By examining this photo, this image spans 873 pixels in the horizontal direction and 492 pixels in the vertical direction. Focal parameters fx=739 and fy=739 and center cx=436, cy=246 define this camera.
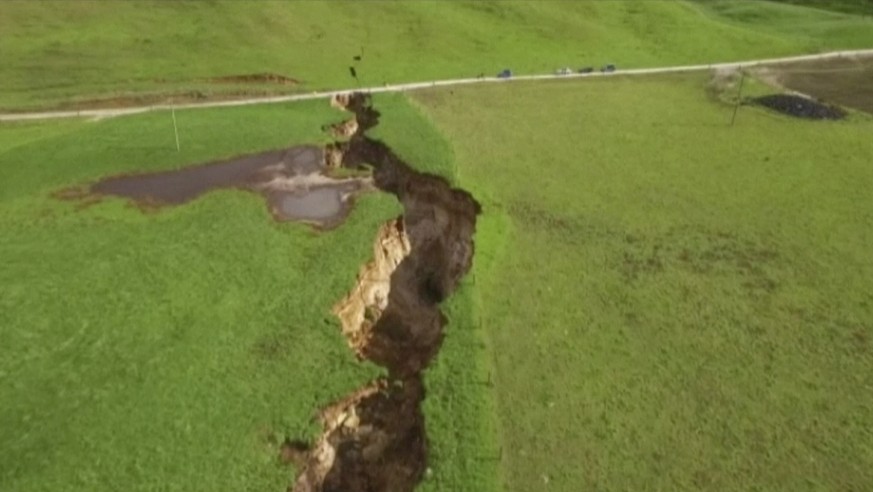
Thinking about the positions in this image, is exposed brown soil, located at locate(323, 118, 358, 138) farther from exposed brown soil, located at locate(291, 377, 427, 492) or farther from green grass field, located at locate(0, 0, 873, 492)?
exposed brown soil, located at locate(291, 377, 427, 492)

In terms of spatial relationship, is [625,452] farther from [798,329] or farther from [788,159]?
[788,159]

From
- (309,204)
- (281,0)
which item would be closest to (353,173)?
(309,204)

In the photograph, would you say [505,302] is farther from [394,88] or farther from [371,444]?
[394,88]

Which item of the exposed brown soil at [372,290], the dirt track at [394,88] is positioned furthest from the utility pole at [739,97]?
the exposed brown soil at [372,290]

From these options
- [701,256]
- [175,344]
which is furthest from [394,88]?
[175,344]

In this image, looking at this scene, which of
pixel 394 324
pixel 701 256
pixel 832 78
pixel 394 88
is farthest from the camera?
pixel 832 78

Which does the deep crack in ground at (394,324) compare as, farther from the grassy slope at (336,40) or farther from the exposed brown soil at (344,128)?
the grassy slope at (336,40)
